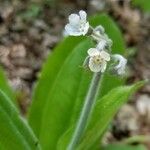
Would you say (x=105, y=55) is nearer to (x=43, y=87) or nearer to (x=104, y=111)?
(x=104, y=111)

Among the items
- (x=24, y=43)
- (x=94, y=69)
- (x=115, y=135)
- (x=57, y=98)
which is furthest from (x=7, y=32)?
(x=94, y=69)

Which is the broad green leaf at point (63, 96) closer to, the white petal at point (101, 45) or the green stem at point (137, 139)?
the white petal at point (101, 45)

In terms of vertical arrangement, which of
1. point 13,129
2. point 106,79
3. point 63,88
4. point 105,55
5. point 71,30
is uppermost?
point 71,30

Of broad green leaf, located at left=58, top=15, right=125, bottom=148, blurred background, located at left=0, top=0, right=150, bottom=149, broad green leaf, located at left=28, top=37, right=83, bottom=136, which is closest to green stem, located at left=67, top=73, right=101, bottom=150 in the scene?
broad green leaf, located at left=58, top=15, right=125, bottom=148

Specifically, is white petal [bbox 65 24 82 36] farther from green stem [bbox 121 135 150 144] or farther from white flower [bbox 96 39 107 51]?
green stem [bbox 121 135 150 144]

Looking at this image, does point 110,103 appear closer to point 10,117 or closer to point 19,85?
point 10,117

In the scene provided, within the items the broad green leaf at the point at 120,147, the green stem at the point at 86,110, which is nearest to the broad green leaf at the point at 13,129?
the green stem at the point at 86,110

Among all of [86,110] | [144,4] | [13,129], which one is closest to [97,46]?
[86,110]
